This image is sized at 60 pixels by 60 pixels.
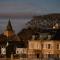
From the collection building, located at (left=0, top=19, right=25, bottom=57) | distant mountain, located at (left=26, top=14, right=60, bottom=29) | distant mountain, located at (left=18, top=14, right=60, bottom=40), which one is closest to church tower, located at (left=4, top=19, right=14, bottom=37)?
building, located at (left=0, top=19, right=25, bottom=57)

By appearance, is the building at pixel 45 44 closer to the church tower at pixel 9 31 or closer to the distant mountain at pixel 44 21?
the distant mountain at pixel 44 21

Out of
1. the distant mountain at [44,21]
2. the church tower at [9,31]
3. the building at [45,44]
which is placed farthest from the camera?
the church tower at [9,31]

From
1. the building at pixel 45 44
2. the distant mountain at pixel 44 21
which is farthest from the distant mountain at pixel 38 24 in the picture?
the building at pixel 45 44

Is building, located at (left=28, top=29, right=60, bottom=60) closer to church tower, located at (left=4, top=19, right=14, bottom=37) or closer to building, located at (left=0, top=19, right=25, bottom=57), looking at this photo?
building, located at (left=0, top=19, right=25, bottom=57)

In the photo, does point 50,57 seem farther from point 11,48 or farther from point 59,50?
point 11,48

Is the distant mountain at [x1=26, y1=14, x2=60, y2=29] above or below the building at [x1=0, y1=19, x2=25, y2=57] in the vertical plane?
above

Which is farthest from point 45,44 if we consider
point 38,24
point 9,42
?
point 9,42

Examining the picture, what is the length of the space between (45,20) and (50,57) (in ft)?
4.28

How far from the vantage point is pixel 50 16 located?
36.6 feet

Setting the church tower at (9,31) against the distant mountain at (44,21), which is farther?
the church tower at (9,31)

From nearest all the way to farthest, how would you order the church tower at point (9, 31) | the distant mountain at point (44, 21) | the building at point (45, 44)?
1. the distant mountain at point (44, 21)
2. the building at point (45, 44)
3. the church tower at point (9, 31)

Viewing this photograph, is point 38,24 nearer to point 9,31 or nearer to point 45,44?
point 45,44

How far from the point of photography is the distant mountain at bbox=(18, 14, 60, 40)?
36.7 ft

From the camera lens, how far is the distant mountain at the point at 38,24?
11.2 m
